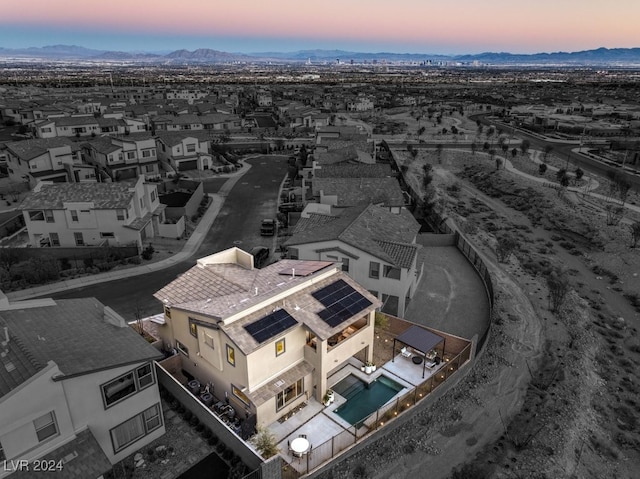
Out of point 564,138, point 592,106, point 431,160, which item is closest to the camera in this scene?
point 431,160

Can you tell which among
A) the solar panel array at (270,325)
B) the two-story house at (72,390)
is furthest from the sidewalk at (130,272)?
the solar panel array at (270,325)

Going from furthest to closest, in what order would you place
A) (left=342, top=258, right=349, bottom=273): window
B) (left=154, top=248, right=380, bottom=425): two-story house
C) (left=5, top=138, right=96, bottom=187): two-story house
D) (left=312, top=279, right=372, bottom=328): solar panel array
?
1. (left=5, top=138, right=96, bottom=187): two-story house
2. (left=342, top=258, right=349, bottom=273): window
3. (left=312, top=279, right=372, bottom=328): solar panel array
4. (left=154, top=248, right=380, bottom=425): two-story house

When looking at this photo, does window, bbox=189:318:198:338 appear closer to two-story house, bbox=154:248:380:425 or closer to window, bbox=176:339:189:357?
two-story house, bbox=154:248:380:425

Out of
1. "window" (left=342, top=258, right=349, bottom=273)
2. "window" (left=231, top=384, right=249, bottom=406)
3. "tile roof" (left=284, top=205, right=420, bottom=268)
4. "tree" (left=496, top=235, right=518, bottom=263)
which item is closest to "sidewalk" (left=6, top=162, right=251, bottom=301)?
"tile roof" (left=284, top=205, right=420, bottom=268)

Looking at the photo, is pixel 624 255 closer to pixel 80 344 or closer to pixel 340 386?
pixel 340 386

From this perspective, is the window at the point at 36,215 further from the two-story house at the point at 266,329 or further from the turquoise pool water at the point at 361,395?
the turquoise pool water at the point at 361,395

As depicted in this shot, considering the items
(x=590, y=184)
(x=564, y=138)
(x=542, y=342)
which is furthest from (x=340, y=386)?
(x=564, y=138)

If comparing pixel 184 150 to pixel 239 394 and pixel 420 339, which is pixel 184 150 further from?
pixel 239 394
